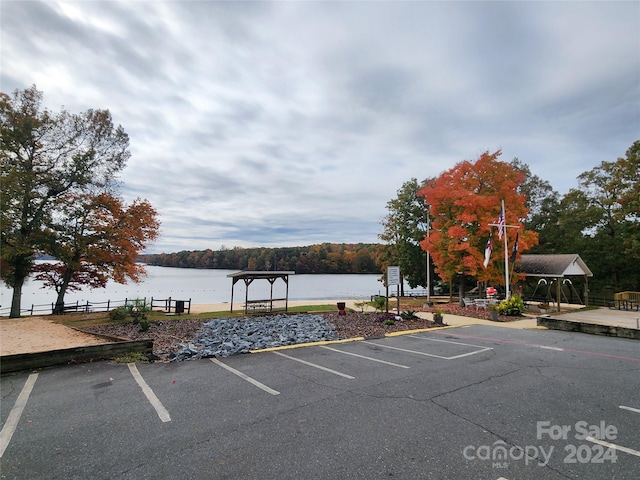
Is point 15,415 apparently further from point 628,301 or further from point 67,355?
point 628,301

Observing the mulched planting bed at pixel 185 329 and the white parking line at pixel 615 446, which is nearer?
the white parking line at pixel 615 446

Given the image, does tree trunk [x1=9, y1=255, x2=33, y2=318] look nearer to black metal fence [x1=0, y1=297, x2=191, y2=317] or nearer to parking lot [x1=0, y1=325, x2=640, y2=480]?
black metal fence [x1=0, y1=297, x2=191, y2=317]

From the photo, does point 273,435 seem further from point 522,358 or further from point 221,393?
point 522,358

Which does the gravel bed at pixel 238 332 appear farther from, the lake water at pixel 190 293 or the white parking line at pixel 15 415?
the lake water at pixel 190 293

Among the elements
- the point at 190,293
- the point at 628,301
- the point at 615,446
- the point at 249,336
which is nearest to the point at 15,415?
the point at 249,336

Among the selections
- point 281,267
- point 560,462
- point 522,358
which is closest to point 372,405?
point 560,462

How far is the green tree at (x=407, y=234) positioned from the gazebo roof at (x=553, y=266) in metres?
10.6

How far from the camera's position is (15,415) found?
4.69 meters

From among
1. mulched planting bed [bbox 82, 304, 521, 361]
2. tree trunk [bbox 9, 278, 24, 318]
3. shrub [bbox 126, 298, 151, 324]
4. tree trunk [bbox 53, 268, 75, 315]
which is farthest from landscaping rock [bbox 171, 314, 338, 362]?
tree trunk [bbox 9, 278, 24, 318]

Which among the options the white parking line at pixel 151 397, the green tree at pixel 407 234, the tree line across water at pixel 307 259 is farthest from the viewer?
the tree line across water at pixel 307 259

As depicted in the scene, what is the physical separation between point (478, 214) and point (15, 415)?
21.9 meters

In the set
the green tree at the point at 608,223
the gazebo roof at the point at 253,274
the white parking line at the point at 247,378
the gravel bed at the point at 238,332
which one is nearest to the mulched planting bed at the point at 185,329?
the gravel bed at the point at 238,332

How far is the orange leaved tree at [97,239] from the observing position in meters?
20.0

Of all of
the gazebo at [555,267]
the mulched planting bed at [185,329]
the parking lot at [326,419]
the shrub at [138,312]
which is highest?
the gazebo at [555,267]
